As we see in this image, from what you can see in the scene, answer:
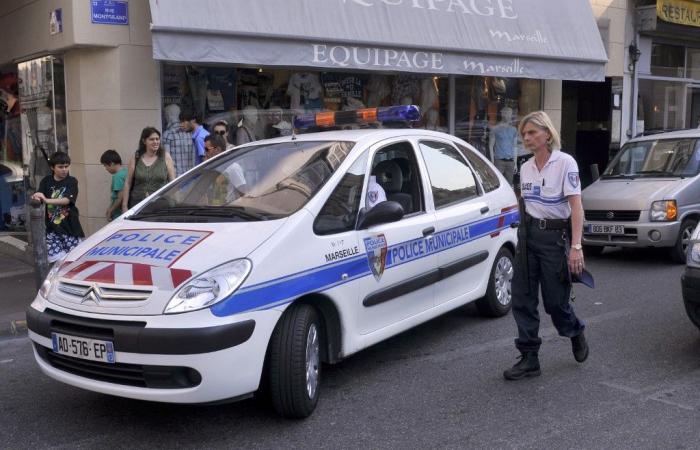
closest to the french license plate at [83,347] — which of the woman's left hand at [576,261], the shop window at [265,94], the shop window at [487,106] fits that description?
the woman's left hand at [576,261]

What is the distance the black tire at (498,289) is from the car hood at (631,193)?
319 cm

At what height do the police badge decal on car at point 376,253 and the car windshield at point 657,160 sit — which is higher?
the car windshield at point 657,160

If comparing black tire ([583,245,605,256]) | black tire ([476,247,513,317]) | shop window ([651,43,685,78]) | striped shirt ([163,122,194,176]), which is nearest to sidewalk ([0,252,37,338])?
striped shirt ([163,122,194,176])

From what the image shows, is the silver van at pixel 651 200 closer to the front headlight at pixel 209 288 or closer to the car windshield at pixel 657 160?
the car windshield at pixel 657 160

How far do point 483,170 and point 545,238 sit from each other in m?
1.69

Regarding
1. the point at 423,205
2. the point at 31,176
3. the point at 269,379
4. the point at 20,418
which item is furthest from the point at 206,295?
the point at 31,176

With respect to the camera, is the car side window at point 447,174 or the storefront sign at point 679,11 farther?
the storefront sign at point 679,11

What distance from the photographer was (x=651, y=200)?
903cm

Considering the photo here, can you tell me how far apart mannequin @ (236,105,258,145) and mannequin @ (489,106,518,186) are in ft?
16.2

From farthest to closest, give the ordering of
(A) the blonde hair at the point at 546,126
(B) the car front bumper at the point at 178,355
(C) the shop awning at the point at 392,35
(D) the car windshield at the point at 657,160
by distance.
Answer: (D) the car windshield at the point at 657,160, (C) the shop awning at the point at 392,35, (A) the blonde hair at the point at 546,126, (B) the car front bumper at the point at 178,355

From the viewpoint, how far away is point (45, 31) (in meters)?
9.24

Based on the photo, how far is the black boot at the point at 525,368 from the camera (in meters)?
5.00

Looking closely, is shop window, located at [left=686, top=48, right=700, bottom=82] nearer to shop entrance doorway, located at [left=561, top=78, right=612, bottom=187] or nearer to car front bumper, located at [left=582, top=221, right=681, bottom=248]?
shop entrance doorway, located at [left=561, top=78, right=612, bottom=187]

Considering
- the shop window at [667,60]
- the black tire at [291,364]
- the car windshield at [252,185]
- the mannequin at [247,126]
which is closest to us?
the black tire at [291,364]
